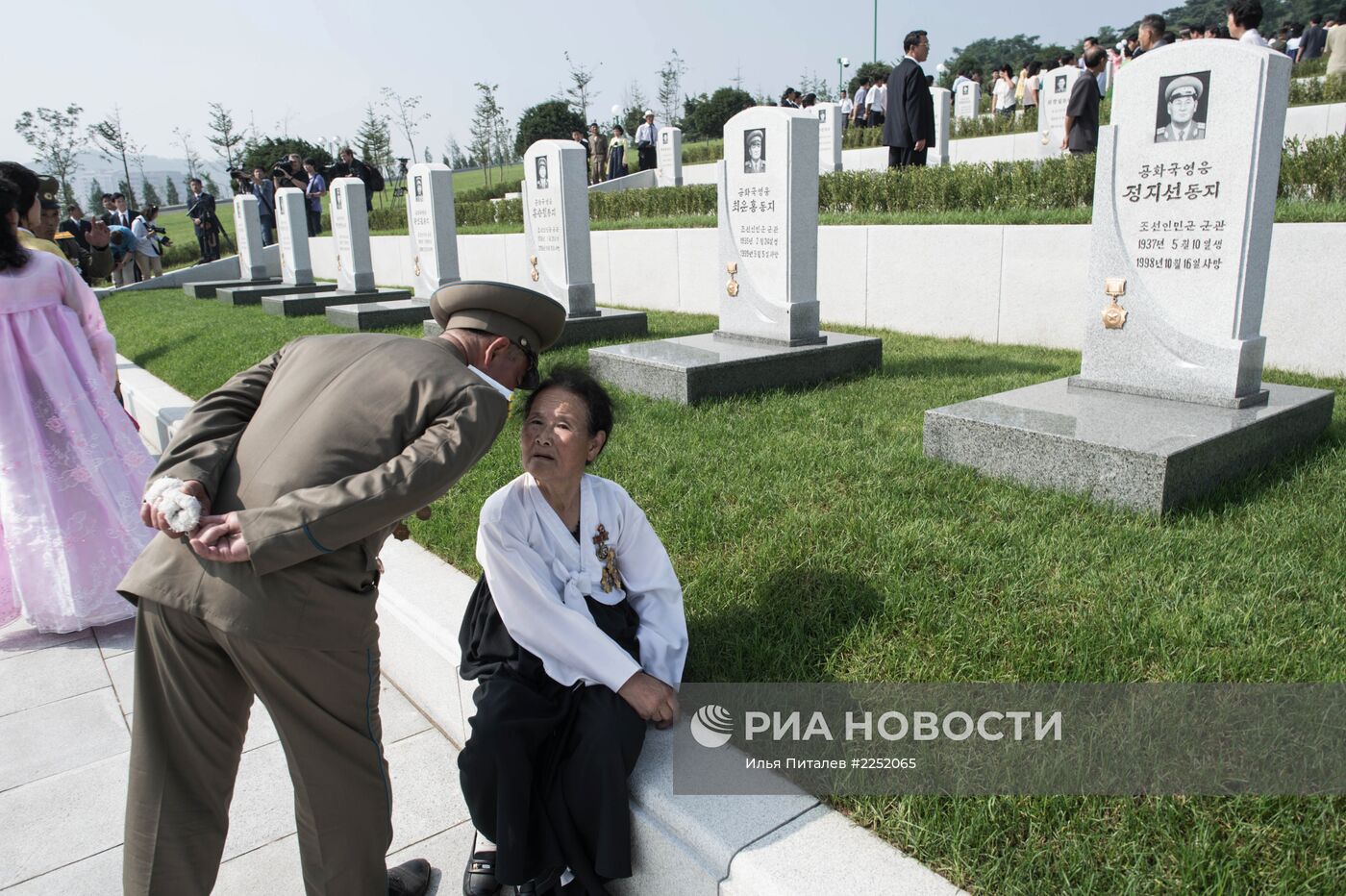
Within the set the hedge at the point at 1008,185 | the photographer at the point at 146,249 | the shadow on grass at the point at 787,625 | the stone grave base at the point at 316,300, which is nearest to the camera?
the shadow on grass at the point at 787,625

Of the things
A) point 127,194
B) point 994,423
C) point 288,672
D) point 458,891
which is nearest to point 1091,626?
point 994,423

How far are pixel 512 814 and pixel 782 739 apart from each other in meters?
0.74

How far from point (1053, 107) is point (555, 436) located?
715 inches

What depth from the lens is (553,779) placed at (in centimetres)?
230

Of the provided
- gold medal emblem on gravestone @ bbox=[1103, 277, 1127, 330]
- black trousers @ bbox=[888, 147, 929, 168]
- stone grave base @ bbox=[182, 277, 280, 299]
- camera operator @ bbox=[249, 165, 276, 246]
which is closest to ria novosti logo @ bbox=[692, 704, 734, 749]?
gold medal emblem on gravestone @ bbox=[1103, 277, 1127, 330]

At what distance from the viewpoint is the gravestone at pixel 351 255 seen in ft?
44.9

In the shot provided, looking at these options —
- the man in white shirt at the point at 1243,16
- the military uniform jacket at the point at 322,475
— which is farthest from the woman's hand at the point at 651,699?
the man in white shirt at the point at 1243,16

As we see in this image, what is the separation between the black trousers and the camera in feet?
36.7

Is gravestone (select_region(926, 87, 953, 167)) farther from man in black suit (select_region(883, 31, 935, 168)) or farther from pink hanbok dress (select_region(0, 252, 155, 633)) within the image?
pink hanbok dress (select_region(0, 252, 155, 633))

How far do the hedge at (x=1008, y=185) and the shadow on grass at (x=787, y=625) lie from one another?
6.78 m

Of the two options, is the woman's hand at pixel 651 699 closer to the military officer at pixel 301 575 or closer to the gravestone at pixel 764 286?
the military officer at pixel 301 575

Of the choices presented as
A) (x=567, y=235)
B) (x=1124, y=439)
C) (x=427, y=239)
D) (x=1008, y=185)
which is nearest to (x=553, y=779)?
(x=1124, y=439)

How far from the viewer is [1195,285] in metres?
4.48

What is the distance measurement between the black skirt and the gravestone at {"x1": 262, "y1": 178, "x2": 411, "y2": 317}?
12.1 meters
